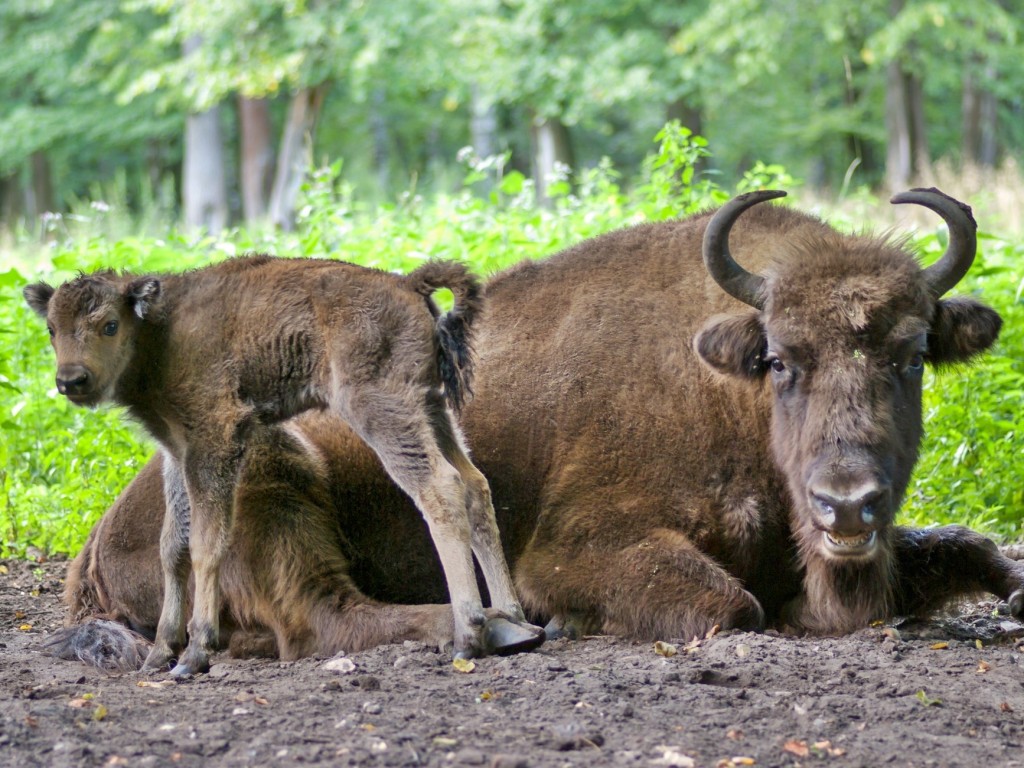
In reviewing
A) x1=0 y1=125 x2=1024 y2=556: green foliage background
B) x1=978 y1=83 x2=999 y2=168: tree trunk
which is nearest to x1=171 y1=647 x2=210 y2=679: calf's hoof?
x1=0 y1=125 x2=1024 y2=556: green foliage background

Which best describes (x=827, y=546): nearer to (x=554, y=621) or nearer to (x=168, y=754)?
(x=554, y=621)

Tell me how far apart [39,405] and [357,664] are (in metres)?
4.54

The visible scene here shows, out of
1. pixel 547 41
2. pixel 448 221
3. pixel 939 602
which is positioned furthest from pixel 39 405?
pixel 547 41

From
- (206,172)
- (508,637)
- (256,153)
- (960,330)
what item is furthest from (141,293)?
(206,172)

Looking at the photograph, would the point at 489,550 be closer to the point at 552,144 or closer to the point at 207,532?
the point at 207,532

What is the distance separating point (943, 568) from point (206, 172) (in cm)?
2350

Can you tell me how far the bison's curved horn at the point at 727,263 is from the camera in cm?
529

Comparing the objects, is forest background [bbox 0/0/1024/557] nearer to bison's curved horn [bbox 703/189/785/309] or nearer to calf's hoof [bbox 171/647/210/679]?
bison's curved horn [bbox 703/189/785/309]

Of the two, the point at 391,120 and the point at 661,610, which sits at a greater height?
the point at 391,120

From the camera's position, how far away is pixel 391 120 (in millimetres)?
39594

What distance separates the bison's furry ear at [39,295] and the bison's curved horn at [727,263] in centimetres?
Answer: 276

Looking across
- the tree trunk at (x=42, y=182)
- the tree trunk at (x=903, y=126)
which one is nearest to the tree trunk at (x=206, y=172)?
the tree trunk at (x=42, y=182)

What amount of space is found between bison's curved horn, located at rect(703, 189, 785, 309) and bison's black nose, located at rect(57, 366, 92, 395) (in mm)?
2594

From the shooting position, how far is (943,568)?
222 inches
